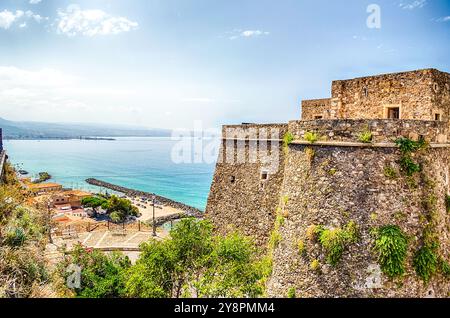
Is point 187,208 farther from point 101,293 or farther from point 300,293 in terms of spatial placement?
point 300,293

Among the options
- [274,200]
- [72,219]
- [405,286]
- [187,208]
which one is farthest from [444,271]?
[187,208]

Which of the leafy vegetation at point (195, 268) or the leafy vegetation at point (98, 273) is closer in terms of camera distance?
the leafy vegetation at point (195, 268)

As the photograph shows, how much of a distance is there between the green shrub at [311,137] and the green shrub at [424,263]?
12.5 ft

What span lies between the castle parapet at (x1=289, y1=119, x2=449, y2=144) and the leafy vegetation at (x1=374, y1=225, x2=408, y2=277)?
2371mm

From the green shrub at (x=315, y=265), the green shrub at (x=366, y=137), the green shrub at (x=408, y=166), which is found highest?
the green shrub at (x=366, y=137)

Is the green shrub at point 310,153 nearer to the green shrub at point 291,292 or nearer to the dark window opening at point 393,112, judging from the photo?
the green shrub at point 291,292

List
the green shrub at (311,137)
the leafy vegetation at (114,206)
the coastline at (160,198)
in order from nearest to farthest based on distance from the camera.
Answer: the green shrub at (311,137)
the leafy vegetation at (114,206)
the coastline at (160,198)

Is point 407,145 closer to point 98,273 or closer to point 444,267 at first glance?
point 444,267

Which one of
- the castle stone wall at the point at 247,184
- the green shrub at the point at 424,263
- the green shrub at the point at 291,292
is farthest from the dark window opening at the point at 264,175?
the green shrub at the point at 424,263

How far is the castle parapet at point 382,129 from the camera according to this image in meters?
8.09

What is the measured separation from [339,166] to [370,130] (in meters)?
1.21

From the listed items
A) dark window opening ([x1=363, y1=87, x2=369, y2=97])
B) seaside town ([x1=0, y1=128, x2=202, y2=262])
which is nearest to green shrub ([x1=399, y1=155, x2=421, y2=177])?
dark window opening ([x1=363, y1=87, x2=369, y2=97])

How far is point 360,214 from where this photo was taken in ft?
26.4

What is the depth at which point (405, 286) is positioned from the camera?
25.6 feet
